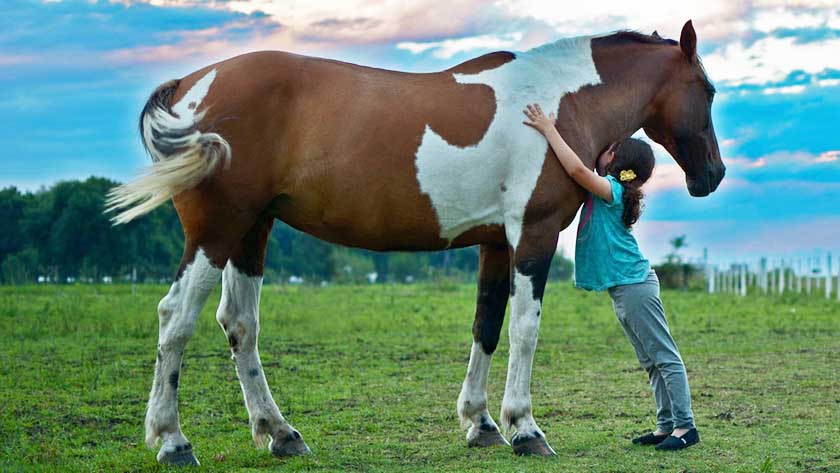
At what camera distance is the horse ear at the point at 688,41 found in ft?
20.5

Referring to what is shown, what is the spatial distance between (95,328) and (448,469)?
32.5ft

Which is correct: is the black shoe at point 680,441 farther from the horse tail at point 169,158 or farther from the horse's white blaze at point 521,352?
the horse tail at point 169,158

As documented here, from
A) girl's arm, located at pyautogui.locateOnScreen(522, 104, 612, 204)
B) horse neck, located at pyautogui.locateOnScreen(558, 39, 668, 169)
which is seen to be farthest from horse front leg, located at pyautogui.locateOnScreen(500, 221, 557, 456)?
horse neck, located at pyautogui.locateOnScreen(558, 39, 668, 169)

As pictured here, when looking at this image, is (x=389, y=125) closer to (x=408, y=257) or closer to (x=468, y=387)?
(x=468, y=387)

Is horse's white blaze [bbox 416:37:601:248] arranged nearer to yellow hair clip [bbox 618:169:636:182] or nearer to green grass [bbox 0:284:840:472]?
yellow hair clip [bbox 618:169:636:182]

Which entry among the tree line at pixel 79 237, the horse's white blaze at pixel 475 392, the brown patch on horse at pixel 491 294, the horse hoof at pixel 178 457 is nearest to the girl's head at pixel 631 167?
Result: the brown patch on horse at pixel 491 294

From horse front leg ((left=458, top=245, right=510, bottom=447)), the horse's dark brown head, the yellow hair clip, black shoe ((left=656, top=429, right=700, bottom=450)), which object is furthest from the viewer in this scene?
the horse's dark brown head

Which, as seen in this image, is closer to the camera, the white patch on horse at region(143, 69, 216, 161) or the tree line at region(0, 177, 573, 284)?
the white patch on horse at region(143, 69, 216, 161)

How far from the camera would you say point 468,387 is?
6098mm

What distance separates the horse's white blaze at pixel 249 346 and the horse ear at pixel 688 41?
3.15 m

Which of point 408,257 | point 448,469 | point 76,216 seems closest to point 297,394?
point 448,469

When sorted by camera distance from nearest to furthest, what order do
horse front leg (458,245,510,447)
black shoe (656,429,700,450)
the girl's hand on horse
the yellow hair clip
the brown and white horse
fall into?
the brown and white horse → the girl's hand on horse → black shoe (656,429,700,450) → the yellow hair clip → horse front leg (458,245,510,447)

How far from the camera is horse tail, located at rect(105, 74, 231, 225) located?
5.25m

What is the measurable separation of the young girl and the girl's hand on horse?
39mm
